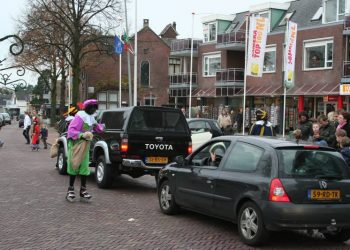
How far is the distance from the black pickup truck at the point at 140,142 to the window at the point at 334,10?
924 inches

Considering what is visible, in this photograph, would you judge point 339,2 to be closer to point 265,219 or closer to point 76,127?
point 76,127

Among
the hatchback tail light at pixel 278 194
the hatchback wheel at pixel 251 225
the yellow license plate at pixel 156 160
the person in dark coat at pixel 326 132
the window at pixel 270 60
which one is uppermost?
the window at pixel 270 60

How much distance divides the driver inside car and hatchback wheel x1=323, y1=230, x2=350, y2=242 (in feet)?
5.93

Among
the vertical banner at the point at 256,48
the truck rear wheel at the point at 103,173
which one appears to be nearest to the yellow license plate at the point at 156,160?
the truck rear wheel at the point at 103,173

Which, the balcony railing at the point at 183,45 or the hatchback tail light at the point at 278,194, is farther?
the balcony railing at the point at 183,45

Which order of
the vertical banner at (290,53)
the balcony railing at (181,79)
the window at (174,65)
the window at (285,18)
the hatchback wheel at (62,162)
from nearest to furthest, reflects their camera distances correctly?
the hatchback wheel at (62,162) < the vertical banner at (290,53) < the window at (285,18) < the balcony railing at (181,79) < the window at (174,65)

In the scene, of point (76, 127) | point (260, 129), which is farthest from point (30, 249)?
point (260, 129)

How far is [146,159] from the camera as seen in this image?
10906 mm

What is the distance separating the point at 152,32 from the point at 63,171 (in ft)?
161

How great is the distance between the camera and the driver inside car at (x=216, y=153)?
7559mm

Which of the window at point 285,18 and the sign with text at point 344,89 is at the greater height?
the window at point 285,18

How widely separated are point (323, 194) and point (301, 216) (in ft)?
1.46

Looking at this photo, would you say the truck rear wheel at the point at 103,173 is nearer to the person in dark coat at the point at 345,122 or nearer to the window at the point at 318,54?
the person in dark coat at the point at 345,122

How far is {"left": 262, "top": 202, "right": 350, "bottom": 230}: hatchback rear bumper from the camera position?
6.16 meters
